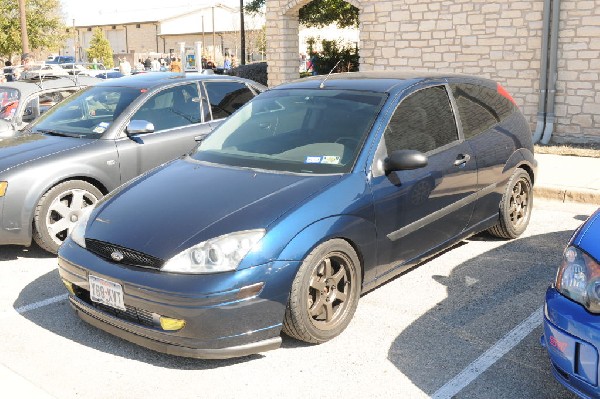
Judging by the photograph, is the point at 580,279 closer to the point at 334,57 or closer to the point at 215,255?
the point at 215,255

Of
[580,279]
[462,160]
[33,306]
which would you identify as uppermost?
[462,160]

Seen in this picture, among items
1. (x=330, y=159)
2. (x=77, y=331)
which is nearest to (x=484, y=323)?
(x=330, y=159)

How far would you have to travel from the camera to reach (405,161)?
14.2 ft

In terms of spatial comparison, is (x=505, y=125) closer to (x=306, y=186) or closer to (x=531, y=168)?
(x=531, y=168)

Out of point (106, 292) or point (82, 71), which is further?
point (82, 71)

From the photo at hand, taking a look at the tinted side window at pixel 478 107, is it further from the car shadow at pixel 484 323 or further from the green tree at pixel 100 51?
the green tree at pixel 100 51

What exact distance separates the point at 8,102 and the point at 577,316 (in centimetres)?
776

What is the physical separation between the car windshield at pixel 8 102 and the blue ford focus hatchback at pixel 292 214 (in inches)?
170

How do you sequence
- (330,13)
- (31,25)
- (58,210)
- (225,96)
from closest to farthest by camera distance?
(58,210)
(225,96)
(330,13)
(31,25)

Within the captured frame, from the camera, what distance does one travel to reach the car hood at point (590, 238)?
305cm

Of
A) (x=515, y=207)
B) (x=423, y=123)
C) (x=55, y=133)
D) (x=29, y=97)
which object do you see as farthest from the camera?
(x=29, y=97)

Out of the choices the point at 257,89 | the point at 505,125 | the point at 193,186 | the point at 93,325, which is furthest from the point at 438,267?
the point at 257,89

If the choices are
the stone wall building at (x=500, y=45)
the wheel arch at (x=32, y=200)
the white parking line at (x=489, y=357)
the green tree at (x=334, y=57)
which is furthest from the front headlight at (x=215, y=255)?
the green tree at (x=334, y=57)

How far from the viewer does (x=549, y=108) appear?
11133 mm
